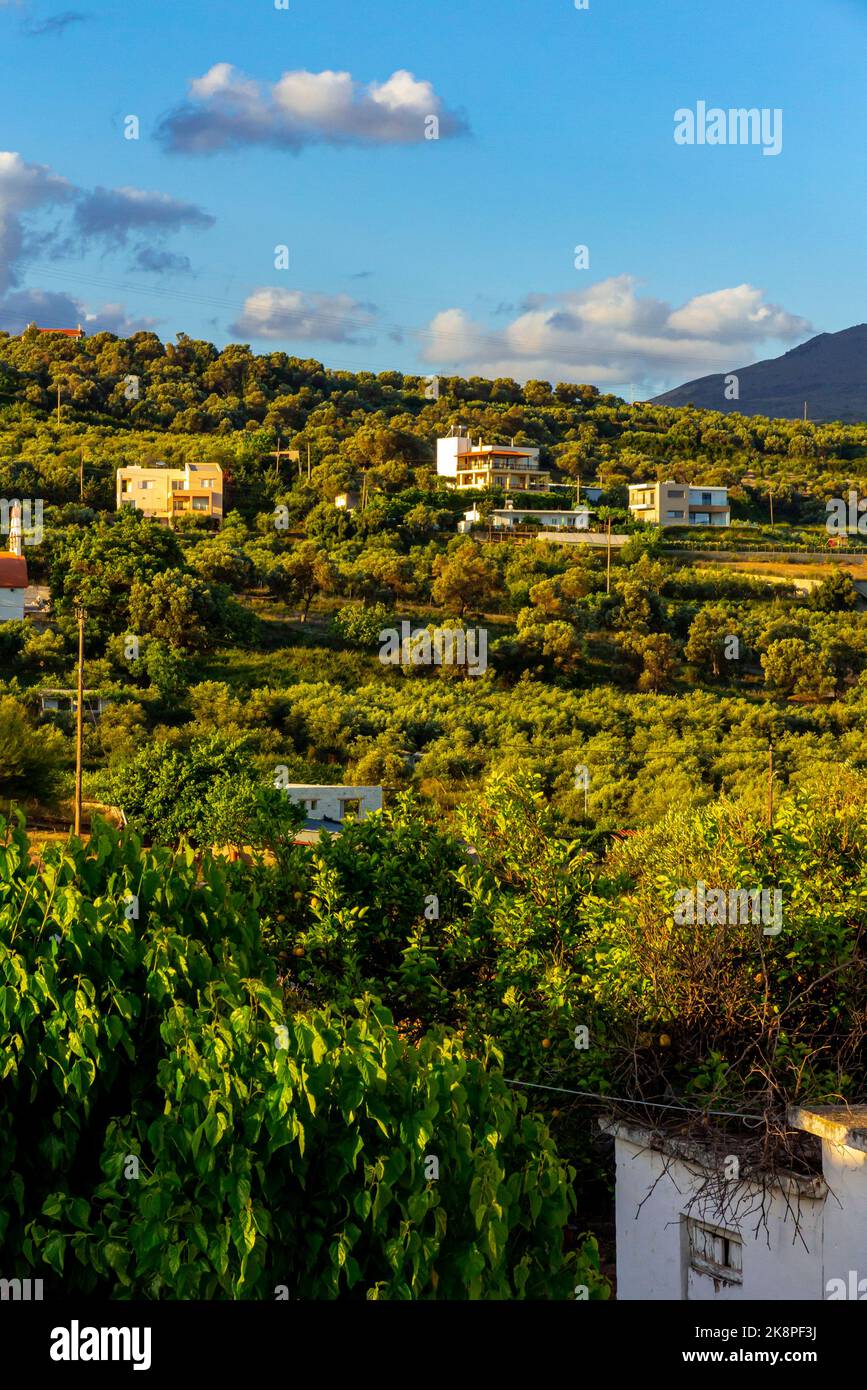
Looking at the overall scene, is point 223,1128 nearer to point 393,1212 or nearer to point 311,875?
point 393,1212

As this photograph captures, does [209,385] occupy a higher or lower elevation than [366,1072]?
higher

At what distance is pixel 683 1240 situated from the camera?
352 inches

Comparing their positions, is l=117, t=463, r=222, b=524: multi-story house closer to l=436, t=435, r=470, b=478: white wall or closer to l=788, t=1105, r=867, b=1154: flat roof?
l=436, t=435, r=470, b=478: white wall

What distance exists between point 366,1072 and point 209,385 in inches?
3767

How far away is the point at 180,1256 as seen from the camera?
6.47 meters

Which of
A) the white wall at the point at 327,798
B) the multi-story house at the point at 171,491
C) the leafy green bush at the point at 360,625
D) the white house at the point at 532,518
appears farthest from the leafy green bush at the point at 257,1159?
Answer: the white house at the point at 532,518

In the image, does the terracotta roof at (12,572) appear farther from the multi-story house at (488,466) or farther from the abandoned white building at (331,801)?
the multi-story house at (488,466)

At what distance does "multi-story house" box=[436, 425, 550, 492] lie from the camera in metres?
79.1

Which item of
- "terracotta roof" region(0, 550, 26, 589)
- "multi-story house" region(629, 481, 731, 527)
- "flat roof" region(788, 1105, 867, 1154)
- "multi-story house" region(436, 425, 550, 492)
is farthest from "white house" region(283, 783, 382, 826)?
"multi-story house" region(436, 425, 550, 492)

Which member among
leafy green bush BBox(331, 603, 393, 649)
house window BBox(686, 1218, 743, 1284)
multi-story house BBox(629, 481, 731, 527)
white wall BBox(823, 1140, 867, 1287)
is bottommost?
house window BBox(686, 1218, 743, 1284)

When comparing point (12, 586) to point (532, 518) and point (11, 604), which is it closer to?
point (11, 604)

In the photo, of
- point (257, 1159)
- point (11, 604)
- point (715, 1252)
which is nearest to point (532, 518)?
point (11, 604)

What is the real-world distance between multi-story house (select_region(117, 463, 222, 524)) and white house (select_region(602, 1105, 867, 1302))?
57.3 meters
